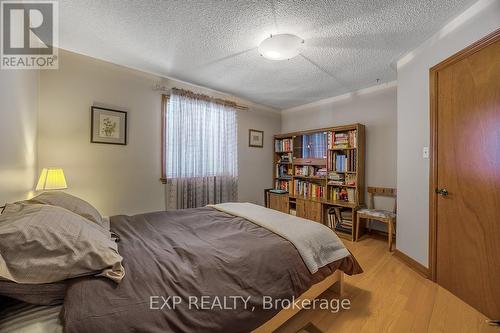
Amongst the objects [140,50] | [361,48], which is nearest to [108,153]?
[140,50]

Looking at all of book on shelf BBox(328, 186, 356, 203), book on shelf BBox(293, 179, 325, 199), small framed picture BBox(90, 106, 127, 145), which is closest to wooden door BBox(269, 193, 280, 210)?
book on shelf BBox(293, 179, 325, 199)

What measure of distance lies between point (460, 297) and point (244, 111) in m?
3.50

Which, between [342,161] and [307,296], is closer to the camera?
[307,296]

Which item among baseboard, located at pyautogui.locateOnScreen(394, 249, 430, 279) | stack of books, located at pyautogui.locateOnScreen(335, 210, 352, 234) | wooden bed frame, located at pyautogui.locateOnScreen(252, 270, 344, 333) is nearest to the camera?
wooden bed frame, located at pyautogui.locateOnScreen(252, 270, 344, 333)

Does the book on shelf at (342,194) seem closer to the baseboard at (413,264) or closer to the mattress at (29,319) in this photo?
the baseboard at (413,264)

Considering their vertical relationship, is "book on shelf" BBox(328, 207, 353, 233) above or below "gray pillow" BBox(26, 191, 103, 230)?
below

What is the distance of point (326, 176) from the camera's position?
353 cm

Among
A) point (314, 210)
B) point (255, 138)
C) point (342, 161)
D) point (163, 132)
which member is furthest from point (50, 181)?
point (342, 161)

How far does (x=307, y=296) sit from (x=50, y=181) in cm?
237

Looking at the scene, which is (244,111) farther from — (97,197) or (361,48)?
(97,197)

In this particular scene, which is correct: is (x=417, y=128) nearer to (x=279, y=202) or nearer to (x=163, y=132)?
(x=279, y=202)

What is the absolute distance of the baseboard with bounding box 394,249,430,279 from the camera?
2057 mm

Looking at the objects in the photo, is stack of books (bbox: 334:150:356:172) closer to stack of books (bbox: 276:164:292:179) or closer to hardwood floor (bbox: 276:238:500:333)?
stack of books (bbox: 276:164:292:179)

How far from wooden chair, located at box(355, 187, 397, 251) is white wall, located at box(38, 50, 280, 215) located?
2.77 metres
